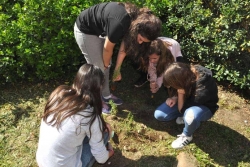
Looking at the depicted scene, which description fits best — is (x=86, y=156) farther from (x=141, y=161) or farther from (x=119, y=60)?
(x=119, y=60)

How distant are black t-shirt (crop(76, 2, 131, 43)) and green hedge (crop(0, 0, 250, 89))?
773 millimetres

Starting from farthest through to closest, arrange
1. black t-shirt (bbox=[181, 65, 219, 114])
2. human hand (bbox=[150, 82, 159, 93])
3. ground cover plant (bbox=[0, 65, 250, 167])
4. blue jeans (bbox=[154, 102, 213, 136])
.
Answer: human hand (bbox=[150, 82, 159, 93]) < ground cover plant (bbox=[0, 65, 250, 167]) < blue jeans (bbox=[154, 102, 213, 136]) < black t-shirt (bbox=[181, 65, 219, 114])

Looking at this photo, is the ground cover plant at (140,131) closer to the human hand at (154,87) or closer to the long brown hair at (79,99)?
the human hand at (154,87)

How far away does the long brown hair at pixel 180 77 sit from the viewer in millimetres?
3033

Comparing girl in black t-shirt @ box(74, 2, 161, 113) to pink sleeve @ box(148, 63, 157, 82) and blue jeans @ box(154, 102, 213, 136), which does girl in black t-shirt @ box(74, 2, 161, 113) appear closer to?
pink sleeve @ box(148, 63, 157, 82)

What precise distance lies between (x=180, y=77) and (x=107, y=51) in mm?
888

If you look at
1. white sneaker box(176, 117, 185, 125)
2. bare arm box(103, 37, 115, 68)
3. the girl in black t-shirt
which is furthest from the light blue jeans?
white sneaker box(176, 117, 185, 125)

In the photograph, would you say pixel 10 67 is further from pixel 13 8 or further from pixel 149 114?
pixel 149 114

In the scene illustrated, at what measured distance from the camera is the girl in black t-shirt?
9.39 ft

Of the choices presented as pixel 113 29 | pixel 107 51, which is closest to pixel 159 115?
pixel 107 51

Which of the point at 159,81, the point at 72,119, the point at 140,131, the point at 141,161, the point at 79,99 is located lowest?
the point at 141,161

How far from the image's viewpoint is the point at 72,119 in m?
2.36

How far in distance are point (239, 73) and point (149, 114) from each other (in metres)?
1.51

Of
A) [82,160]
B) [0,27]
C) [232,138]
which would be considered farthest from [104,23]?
[232,138]
